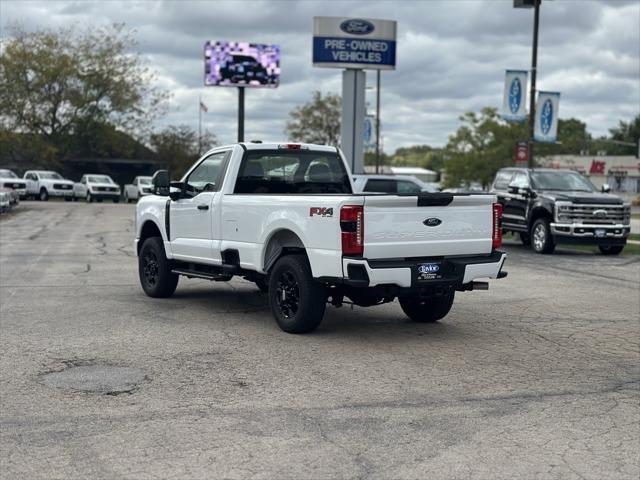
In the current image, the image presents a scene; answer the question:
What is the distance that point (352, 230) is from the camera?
825cm

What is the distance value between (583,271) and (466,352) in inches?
349

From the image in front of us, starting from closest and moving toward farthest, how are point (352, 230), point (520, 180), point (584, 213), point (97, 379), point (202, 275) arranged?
1. point (97, 379)
2. point (352, 230)
3. point (202, 275)
4. point (584, 213)
5. point (520, 180)

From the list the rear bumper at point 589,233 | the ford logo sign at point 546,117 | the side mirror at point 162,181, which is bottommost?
the rear bumper at point 589,233

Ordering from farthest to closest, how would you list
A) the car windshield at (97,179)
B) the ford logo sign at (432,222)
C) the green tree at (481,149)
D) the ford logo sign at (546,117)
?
the green tree at (481,149) → the car windshield at (97,179) → the ford logo sign at (546,117) → the ford logo sign at (432,222)

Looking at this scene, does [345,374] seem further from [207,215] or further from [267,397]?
[207,215]

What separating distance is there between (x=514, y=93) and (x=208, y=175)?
19959 mm

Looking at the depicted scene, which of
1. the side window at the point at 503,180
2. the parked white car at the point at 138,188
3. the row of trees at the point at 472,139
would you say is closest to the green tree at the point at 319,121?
the row of trees at the point at 472,139

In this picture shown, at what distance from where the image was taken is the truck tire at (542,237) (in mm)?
20172

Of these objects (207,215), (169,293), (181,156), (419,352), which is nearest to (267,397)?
(419,352)

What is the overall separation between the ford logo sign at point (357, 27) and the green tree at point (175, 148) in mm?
38714

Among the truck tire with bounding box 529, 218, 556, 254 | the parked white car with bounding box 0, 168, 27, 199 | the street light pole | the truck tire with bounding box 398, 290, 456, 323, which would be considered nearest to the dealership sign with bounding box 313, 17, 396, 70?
the street light pole

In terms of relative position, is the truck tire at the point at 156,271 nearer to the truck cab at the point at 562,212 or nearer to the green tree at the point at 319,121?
the truck cab at the point at 562,212

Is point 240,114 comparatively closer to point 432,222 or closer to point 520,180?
point 520,180

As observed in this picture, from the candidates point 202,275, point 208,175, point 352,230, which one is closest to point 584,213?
point 208,175
